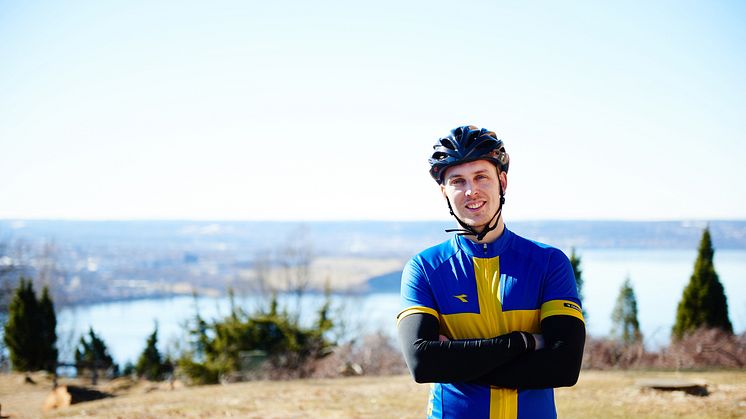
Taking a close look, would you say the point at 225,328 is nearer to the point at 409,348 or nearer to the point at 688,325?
the point at 688,325

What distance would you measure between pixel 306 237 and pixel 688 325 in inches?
1519

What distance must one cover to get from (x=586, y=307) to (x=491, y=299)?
3116cm

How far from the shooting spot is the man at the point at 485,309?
2855 mm

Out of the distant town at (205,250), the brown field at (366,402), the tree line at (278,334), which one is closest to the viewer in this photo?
the brown field at (366,402)

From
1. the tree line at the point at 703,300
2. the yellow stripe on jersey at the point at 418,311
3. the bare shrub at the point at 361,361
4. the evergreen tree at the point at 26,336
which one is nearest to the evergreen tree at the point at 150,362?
the evergreen tree at the point at 26,336

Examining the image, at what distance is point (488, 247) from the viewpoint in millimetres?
3080

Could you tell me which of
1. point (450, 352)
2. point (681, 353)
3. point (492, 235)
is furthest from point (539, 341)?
point (681, 353)

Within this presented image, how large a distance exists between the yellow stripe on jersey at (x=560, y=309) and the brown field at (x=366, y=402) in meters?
7.55

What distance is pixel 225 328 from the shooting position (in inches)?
838

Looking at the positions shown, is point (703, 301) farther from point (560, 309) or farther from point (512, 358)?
point (512, 358)

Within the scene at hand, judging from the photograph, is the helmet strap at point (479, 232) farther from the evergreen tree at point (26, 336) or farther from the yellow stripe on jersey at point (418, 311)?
the evergreen tree at point (26, 336)

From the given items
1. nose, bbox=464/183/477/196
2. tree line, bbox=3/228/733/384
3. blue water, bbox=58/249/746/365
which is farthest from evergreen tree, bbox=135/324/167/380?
nose, bbox=464/183/477/196

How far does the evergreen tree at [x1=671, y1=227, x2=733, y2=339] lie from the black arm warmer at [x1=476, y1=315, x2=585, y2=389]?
2091cm

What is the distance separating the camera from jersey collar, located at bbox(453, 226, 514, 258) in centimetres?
307
